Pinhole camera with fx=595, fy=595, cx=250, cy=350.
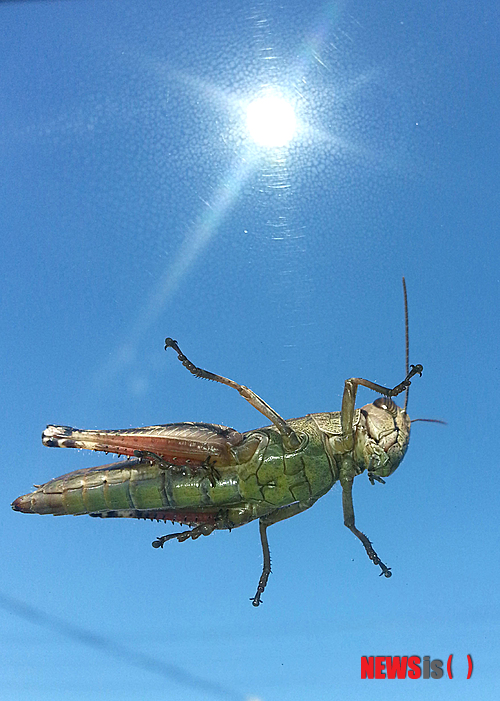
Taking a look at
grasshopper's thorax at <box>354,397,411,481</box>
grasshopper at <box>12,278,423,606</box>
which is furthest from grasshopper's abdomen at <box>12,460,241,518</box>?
grasshopper's thorax at <box>354,397,411,481</box>

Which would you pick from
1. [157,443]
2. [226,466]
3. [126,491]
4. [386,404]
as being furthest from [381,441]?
[126,491]

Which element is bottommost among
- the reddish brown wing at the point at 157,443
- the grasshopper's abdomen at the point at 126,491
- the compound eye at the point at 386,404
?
the grasshopper's abdomen at the point at 126,491

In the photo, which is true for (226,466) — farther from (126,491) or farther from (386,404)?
(386,404)

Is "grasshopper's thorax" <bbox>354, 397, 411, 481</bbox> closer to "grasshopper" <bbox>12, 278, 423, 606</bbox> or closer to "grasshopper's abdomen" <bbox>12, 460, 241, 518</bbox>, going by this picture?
"grasshopper" <bbox>12, 278, 423, 606</bbox>

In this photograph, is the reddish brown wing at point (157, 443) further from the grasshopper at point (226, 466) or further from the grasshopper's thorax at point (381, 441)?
the grasshopper's thorax at point (381, 441)

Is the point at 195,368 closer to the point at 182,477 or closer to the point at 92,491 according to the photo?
the point at 182,477

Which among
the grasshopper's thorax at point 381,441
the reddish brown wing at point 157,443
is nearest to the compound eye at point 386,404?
the grasshopper's thorax at point 381,441

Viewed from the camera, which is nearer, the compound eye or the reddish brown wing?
the reddish brown wing
